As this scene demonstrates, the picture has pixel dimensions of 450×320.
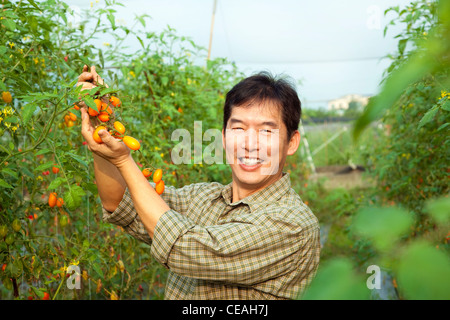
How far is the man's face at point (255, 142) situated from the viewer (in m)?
1.34

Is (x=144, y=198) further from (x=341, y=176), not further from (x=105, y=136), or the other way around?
(x=341, y=176)

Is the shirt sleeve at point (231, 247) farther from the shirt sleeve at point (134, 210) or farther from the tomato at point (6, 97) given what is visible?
the tomato at point (6, 97)

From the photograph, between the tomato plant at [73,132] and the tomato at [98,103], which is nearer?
the tomato at [98,103]

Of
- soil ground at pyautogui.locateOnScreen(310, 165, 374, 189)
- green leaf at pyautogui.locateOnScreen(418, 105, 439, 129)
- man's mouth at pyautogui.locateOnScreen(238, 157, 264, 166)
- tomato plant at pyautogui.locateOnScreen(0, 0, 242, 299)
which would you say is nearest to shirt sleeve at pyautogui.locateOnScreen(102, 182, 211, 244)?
tomato plant at pyautogui.locateOnScreen(0, 0, 242, 299)

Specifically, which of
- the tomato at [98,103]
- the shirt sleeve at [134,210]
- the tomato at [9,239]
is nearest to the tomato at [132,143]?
the tomato at [98,103]

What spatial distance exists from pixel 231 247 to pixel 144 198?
→ 227 mm


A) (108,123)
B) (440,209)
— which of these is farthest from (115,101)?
(440,209)

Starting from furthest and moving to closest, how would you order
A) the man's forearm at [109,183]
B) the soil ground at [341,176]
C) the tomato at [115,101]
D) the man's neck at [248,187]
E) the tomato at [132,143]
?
1. the soil ground at [341,176]
2. the man's neck at [248,187]
3. the man's forearm at [109,183]
4. the tomato at [115,101]
5. the tomato at [132,143]

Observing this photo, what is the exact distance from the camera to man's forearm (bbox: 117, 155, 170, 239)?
1.08 m

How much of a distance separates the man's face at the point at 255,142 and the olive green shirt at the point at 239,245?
6 cm

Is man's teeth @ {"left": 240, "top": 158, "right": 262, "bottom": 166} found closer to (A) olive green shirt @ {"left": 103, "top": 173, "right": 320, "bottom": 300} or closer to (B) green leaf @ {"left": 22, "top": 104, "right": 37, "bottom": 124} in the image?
(A) olive green shirt @ {"left": 103, "top": 173, "right": 320, "bottom": 300}

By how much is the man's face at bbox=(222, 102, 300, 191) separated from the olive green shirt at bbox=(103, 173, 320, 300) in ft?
0.19

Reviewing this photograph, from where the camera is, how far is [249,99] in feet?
4.53

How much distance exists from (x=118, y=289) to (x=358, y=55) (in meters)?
5.18
